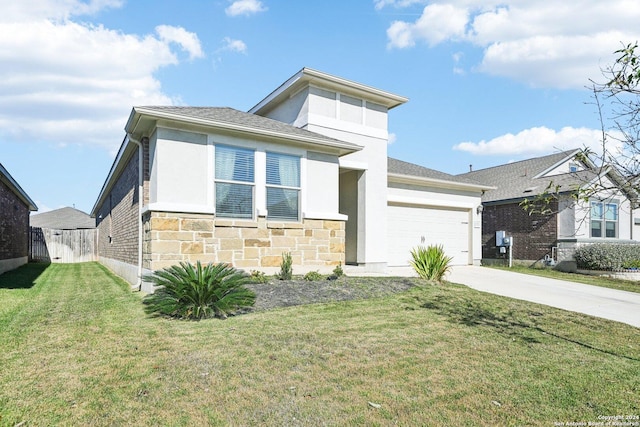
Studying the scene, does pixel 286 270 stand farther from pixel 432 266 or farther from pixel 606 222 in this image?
pixel 606 222

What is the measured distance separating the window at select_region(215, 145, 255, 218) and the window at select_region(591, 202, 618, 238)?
1538 centimetres

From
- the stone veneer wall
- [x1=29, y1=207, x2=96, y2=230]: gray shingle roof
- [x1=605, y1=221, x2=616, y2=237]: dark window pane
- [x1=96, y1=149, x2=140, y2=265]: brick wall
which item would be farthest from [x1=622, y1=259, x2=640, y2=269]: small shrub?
[x1=29, y1=207, x2=96, y2=230]: gray shingle roof

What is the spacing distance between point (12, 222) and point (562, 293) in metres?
19.4

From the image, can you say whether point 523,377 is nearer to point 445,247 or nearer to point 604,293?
point 604,293

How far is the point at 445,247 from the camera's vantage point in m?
16.3

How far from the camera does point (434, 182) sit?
51.4 feet

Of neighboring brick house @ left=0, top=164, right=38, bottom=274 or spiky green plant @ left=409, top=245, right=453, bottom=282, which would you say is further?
neighboring brick house @ left=0, top=164, right=38, bottom=274

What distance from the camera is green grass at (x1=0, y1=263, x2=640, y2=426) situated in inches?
128

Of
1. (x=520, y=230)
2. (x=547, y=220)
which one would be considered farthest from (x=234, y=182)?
(x=520, y=230)

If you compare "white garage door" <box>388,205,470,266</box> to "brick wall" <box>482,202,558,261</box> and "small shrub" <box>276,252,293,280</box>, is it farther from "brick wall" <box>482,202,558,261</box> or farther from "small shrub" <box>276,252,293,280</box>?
"small shrub" <box>276,252,293,280</box>

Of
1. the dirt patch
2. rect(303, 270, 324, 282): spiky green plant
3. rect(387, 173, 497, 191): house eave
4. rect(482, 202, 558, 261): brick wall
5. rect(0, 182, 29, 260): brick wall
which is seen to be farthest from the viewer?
rect(482, 202, 558, 261): brick wall

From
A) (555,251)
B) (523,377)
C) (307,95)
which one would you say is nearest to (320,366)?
(523,377)

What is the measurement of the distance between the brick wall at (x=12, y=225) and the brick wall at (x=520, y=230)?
20.2 metres

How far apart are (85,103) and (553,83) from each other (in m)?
19.1
